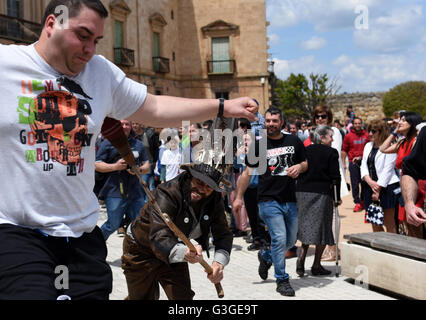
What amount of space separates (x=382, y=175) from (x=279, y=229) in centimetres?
241

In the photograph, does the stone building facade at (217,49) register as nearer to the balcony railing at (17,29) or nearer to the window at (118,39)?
the window at (118,39)

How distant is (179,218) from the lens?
3994 mm

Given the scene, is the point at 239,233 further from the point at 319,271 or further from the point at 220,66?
the point at 220,66

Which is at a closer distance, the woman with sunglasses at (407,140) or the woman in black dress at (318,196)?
the woman with sunglasses at (407,140)

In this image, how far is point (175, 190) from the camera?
3969mm

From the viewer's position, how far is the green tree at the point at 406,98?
125 ft

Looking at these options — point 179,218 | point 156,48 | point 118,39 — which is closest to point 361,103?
point 156,48

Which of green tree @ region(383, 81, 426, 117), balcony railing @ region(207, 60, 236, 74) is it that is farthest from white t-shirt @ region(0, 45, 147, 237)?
green tree @ region(383, 81, 426, 117)

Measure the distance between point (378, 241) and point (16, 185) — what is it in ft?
15.7

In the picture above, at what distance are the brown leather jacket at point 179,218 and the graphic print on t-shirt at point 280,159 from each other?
2707 mm

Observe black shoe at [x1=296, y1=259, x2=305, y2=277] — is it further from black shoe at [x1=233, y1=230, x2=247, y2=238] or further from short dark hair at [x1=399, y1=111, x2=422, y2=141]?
black shoe at [x1=233, y1=230, x2=247, y2=238]

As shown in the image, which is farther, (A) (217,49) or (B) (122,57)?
(A) (217,49)

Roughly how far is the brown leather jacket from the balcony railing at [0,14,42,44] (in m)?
19.1

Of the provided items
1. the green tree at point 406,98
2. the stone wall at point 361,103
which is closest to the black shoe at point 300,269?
the green tree at point 406,98
